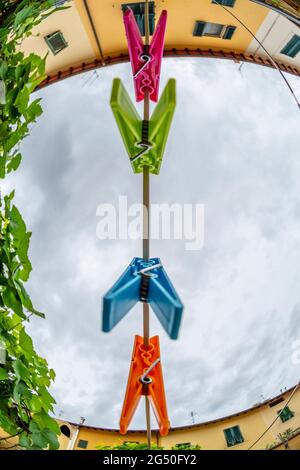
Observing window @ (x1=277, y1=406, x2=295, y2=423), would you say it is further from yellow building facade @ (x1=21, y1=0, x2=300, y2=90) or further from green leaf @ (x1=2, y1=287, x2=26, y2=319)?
yellow building facade @ (x1=21, y1=0, x2=300, y2=90)

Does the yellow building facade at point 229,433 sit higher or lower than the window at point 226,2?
lower

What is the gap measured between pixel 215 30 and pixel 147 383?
178 centimetres

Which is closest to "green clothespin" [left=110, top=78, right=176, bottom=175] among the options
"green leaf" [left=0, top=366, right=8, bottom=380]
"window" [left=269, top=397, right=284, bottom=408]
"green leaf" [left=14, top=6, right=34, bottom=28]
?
"green leaf" [left=14, top=6, right=34, bottom=28]

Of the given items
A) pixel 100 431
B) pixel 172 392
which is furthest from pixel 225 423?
pixel 100 431

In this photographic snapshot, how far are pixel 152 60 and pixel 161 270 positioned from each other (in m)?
0.49

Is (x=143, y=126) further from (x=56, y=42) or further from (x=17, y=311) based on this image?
(x=56, y=42)

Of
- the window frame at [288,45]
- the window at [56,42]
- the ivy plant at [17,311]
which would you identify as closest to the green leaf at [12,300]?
the ivy plant at [17,311]

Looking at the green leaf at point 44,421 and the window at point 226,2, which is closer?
the green leaf at point 44,421

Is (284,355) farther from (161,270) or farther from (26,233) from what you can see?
(26,233)

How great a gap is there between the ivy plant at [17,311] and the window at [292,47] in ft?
4.05

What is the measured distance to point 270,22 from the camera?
1.51 meters

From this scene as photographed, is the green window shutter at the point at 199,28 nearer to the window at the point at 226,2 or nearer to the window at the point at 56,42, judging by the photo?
the window at the point at 226,2

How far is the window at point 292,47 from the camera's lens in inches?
57.5

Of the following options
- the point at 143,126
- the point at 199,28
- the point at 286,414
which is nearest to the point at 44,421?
the point at 143,126
